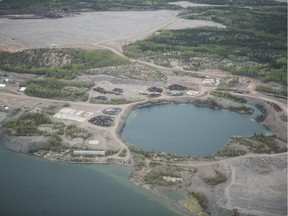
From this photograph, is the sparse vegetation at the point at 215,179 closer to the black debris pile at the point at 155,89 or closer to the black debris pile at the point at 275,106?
the black debris pile at the point at 275,106

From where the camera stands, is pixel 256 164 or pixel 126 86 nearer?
pixel 256 164

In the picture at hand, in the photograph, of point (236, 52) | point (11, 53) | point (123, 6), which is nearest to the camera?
point (11, 53)

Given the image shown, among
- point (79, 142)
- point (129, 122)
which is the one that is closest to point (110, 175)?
point (79, 142)

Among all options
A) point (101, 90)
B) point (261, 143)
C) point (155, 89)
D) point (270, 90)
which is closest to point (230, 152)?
point (261, 143)

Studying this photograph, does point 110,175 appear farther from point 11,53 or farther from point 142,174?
point 11,53

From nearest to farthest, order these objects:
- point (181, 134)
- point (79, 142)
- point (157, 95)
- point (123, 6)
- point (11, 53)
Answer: point (79, 142)
point (181, 134)
point (157, 95)
point (11, 53)
point (123, 6)

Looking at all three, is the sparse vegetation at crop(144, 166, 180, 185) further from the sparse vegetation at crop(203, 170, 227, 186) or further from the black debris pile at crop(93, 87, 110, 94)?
the black debris pile at crop(93, 87, 110, 94)

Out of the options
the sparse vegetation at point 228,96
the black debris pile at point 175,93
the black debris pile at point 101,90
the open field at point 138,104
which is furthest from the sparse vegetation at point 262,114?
the black debris pile at point 101,90
